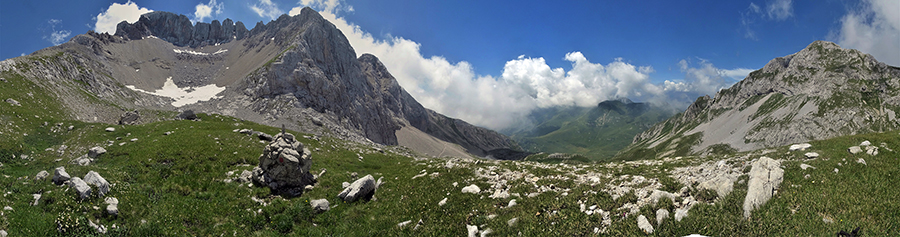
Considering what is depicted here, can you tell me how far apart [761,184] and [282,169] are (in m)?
23.0

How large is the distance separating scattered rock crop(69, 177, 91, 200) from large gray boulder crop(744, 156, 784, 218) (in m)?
23.4

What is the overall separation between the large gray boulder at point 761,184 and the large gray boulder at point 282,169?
70.7ft

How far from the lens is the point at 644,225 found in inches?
375

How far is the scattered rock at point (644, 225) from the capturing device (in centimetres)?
926

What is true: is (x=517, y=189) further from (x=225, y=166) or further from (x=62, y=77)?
(x=62, y=77)

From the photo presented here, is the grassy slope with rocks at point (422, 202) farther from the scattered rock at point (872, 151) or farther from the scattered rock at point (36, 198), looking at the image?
the scattered rock at point (872, 151)

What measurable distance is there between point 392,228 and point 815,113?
278716 mm

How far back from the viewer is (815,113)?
182625 millimetres

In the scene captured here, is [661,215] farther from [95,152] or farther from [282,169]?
[95,152]

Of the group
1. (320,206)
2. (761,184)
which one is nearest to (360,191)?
(320,206)

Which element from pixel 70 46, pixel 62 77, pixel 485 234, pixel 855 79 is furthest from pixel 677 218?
pixel 855 79

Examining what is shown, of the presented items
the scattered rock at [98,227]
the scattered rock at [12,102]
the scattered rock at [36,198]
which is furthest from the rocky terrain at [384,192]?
the scattered rock at [12,102]

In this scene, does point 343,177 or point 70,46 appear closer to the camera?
point 343,177

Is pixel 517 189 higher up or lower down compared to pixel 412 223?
higher up
